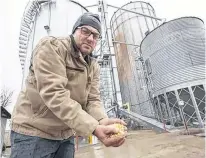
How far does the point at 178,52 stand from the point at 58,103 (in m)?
11.2

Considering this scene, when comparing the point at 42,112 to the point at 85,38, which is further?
the point at 85,38

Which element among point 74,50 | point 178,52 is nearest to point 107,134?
point 74,50

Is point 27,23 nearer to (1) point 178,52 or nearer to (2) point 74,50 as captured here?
(1) point 178,52

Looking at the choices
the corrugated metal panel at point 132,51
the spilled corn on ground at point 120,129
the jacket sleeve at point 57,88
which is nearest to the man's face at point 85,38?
the jacket sleeve at point 57,88

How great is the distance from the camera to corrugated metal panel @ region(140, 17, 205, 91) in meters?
10.9

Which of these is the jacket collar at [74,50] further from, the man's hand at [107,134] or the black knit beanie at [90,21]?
the man's hand at [107,134]

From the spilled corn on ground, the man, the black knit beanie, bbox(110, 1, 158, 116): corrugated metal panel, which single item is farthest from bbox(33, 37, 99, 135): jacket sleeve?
bbox(110, 1, 158, 116): corrugated metal panel

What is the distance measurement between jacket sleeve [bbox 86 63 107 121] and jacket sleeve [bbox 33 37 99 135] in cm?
35

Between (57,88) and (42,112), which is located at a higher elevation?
(57,88)

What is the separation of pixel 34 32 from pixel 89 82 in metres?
9.90

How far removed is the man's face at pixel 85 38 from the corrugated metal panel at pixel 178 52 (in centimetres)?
1032

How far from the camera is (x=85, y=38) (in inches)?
58.2

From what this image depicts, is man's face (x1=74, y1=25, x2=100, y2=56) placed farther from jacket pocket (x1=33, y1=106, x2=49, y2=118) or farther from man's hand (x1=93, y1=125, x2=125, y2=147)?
man's hand (x1=93, y1=125, x2=125, y2=147)

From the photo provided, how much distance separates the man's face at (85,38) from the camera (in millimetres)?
1483
